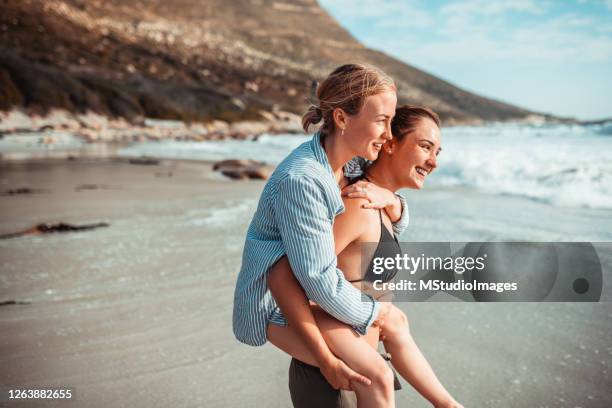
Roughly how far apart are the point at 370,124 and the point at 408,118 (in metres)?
0.40

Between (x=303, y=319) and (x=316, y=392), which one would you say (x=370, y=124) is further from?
(x=316, y=392)

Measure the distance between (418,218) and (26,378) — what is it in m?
5.26

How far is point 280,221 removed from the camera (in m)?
1.70

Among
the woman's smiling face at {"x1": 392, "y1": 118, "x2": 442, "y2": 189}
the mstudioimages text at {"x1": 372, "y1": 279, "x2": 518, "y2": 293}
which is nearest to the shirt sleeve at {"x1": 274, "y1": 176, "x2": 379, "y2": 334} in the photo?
the mstudioimages text at {"x1": 372, "y1": 279, "x2": 518, "y2": 293}

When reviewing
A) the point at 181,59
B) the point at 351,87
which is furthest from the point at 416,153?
the point at 181,59

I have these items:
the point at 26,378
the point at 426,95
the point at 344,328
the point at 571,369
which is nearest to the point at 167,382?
the point at 26,378

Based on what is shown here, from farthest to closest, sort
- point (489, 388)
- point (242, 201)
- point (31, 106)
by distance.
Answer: point (31, 106), point (242, 201), point (489, 388)

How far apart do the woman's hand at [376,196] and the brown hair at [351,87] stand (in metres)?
0.28

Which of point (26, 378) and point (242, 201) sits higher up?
point (26, 378)

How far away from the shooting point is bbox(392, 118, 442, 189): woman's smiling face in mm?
2160

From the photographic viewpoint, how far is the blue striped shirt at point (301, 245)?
1656 millimetres

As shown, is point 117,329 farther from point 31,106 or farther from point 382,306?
point 31,106

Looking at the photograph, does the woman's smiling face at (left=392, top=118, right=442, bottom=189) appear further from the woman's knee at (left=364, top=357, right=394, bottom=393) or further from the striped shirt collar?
the woman's knee at (left=364, top=357, right=394, bottom=393)

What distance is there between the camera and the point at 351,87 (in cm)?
180
